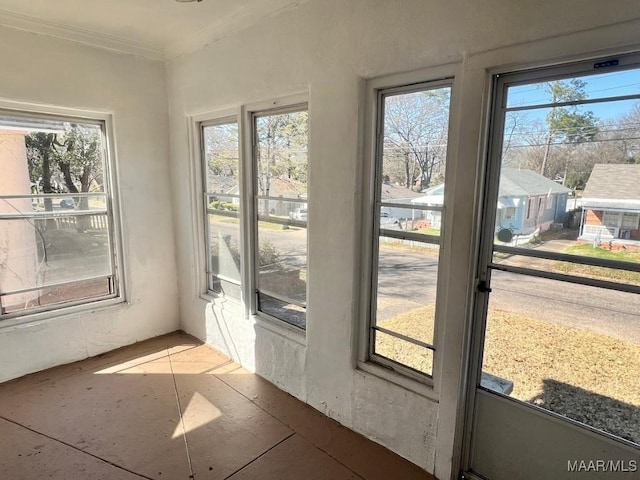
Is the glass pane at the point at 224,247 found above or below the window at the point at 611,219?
below

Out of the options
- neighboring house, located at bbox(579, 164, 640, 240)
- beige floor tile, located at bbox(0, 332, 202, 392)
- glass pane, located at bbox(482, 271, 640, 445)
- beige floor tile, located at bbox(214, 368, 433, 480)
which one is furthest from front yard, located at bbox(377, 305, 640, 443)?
beige floor tile, located at bbox(0, 332, 202, 392)

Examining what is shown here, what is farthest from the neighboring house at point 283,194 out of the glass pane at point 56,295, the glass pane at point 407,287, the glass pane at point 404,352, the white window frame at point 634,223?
the white window frame at point 634,223

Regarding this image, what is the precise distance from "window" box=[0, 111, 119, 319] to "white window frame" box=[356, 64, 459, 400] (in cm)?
243

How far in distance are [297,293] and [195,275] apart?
4.26ft

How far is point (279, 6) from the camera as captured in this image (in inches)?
92.7

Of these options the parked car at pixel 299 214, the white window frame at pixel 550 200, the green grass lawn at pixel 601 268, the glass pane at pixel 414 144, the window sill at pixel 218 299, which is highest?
the glass pane at pixel 414 144

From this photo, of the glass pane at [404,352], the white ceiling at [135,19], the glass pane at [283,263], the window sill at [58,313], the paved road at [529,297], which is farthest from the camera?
the window sill at [58,313]

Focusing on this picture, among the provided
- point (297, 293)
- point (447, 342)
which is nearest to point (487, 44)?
point (447, 342)

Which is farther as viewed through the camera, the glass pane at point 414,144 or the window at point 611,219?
the glass pane at point 414,144

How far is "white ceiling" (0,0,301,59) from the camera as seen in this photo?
2.45 metres

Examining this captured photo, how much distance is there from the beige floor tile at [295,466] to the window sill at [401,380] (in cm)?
53

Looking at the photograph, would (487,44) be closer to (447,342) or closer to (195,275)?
(447,342)

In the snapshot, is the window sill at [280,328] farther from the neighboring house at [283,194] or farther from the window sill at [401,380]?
the neighboring house at [283,194]

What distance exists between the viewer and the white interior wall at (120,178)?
9.14 feet
